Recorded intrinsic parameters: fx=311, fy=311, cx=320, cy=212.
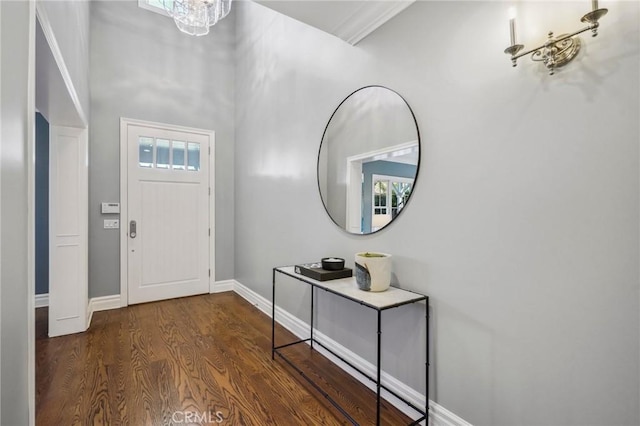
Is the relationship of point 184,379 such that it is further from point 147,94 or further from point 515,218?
point 147,94

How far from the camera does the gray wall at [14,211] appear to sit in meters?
0.90

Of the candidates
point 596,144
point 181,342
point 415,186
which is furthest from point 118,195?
point 596,144

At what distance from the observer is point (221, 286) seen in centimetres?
438

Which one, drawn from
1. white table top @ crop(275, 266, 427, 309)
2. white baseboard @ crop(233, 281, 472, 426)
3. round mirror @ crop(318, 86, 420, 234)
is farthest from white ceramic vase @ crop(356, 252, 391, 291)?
white baseboard @ crop(233, 281, 472, 426)

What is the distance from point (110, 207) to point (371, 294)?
344 centimetres

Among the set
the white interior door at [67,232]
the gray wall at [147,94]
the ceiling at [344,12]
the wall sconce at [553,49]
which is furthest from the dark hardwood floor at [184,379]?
the ceiling at [344,12]

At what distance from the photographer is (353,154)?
2262mm

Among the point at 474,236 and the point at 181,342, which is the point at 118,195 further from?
the point at 474,236

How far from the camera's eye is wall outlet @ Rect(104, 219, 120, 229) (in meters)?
3.70

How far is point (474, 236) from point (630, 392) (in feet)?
2.45

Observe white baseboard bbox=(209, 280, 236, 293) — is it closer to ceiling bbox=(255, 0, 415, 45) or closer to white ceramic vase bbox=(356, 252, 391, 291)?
white ceramic vase bbox=(356, 252, 391, 291)

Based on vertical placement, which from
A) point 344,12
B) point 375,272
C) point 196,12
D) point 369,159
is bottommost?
point 375,272

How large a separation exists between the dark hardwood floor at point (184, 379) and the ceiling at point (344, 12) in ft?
7.90

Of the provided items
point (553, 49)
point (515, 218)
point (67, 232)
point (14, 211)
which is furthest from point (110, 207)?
point (553, 49)
